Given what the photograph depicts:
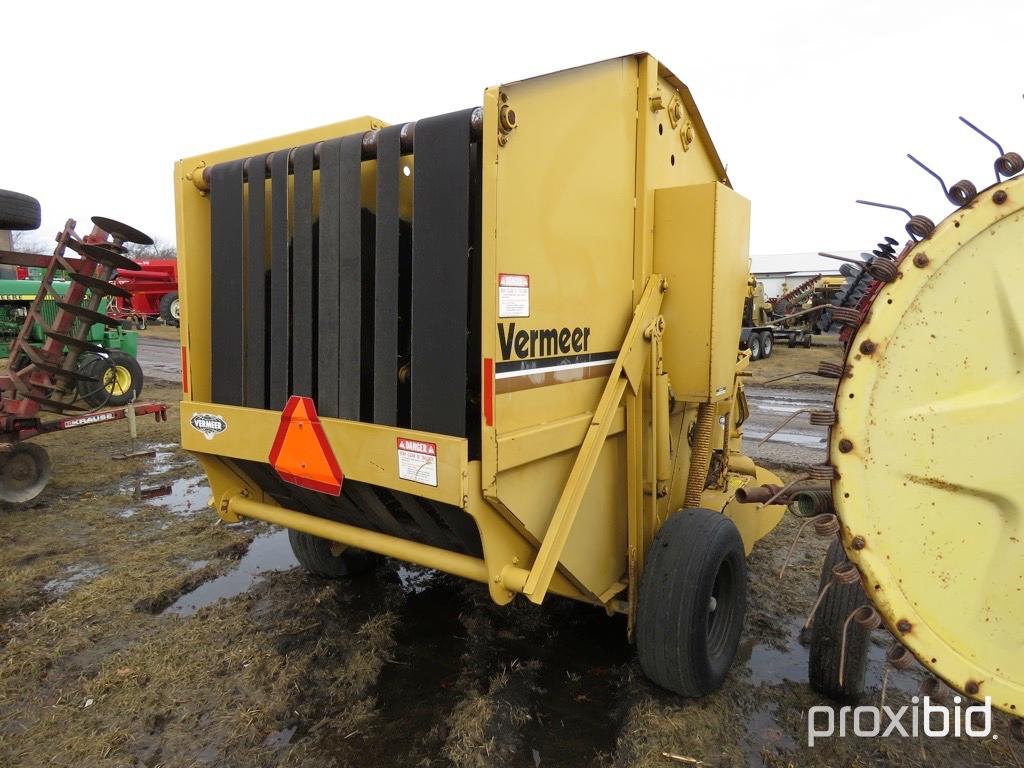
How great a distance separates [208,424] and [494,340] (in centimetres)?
168

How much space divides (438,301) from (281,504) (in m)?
1.73

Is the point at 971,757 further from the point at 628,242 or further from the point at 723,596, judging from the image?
the point at 628,242

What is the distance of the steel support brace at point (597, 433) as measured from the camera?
2.35m

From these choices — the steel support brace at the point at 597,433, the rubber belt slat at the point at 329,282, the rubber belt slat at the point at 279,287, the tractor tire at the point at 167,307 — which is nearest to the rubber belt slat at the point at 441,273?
the rubber belt slat at the point at 329,282

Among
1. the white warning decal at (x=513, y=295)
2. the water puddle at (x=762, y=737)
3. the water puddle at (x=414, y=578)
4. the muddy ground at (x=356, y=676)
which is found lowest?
the water puddle at (x=762, y=737)

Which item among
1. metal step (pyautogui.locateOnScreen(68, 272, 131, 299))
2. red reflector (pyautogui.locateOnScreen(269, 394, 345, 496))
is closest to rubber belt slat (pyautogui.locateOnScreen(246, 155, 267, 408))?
red reflector (pyautogui.locateOnScreen(269, 394, 345, 496))

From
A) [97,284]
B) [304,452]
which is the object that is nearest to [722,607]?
[304,452]

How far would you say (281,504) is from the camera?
335 centimetres

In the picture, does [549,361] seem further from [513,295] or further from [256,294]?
[256,294]

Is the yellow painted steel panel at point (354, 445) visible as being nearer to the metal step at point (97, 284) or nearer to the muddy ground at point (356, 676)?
the muddy ground at point (356, 676)

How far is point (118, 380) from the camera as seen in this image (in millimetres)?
10055

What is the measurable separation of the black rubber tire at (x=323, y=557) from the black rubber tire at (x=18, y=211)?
3.59m

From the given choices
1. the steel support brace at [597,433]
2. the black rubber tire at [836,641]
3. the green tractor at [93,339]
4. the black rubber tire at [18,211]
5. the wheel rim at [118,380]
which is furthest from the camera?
the green tractor at [93,339]

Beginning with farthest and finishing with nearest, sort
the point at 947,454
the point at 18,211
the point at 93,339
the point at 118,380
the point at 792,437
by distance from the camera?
the point at 93,339, the point at 118,380, the point at 792,437, the point at 18,211, the point at 947,454
